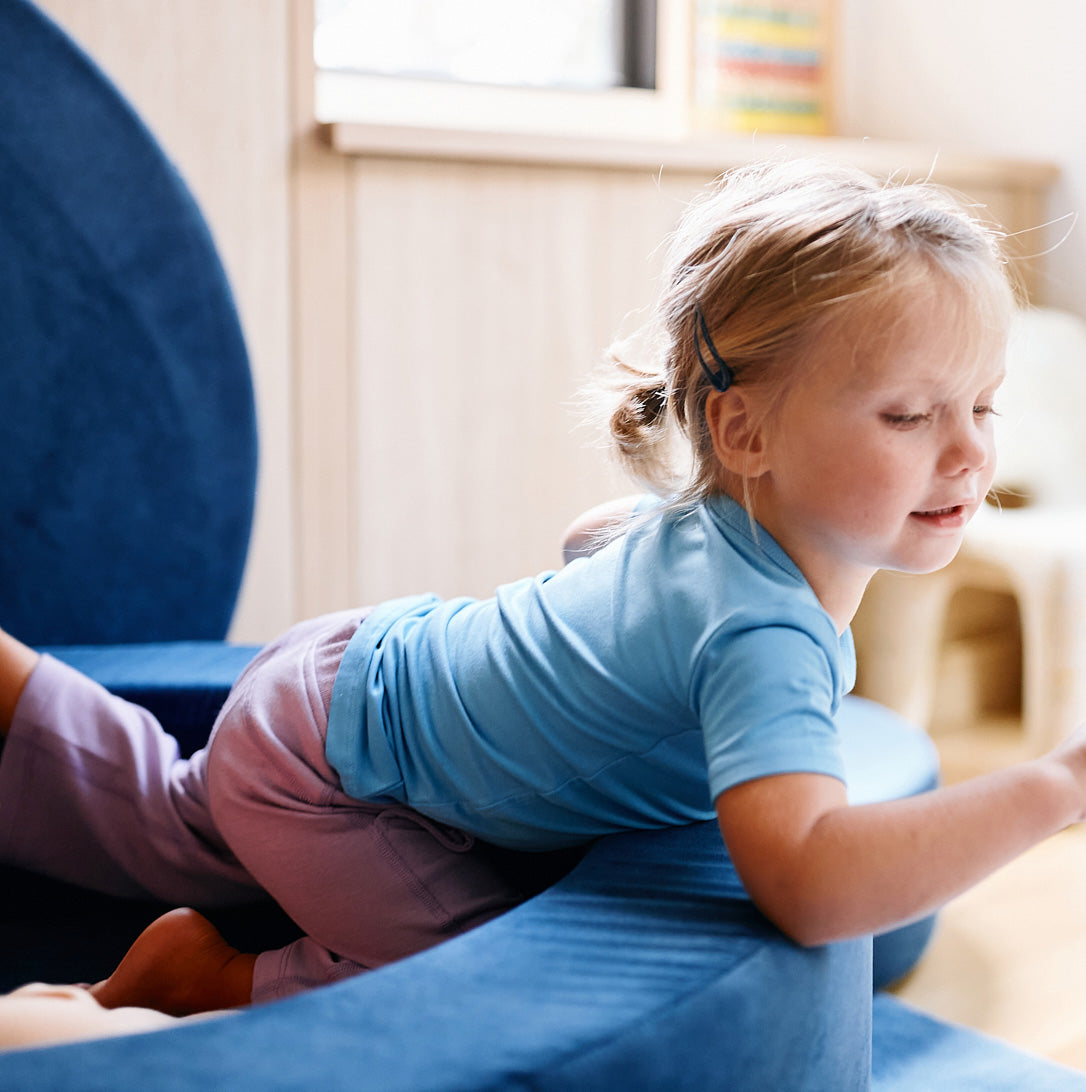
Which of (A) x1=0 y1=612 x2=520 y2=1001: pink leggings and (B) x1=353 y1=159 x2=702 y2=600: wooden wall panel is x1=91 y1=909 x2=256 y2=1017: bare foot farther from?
(B) x1=353 y1=159 x2=702 y2=600: wooden wall panel

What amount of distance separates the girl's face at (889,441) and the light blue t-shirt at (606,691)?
0.13 ft

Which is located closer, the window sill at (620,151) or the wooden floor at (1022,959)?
the wooden floor at (1022,959)

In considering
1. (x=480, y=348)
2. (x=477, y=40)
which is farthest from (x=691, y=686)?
(x=477, y=40)

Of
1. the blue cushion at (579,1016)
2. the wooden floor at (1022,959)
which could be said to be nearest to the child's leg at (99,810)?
the blue cushion at (579,1016)

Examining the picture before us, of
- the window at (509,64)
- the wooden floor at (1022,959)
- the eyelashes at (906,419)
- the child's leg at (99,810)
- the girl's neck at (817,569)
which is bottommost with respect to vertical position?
the wooden floor at (1022,959)

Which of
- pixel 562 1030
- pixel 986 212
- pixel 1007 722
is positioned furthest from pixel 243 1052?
pixel 986 212

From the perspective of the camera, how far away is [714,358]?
→ 744 mm

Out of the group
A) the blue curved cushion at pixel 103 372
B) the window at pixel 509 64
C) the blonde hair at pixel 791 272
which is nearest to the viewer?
the blonde hair at pixel 791 272

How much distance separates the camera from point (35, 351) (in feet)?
4.18

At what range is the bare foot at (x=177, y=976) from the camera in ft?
2.60

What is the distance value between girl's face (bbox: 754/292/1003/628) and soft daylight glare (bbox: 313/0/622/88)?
1.38 m

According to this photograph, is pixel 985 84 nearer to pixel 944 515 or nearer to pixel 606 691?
pixel 944 515

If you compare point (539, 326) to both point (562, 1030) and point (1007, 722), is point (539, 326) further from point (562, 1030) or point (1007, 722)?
point (562, 1030)

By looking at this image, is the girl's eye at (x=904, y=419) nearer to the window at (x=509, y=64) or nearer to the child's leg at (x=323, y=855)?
the child's leg at (x=323, y=855)
